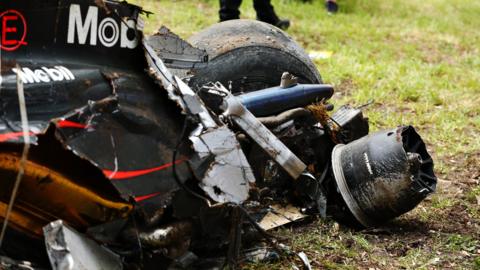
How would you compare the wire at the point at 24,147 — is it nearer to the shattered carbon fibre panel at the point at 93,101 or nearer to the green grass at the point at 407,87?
the shattered carbon fibre panel at the point at 93,101

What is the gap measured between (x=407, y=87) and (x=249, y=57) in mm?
2570

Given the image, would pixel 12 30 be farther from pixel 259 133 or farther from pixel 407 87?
pixel 407 87

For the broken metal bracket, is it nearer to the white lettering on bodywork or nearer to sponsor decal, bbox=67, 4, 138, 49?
sponsor decal, bbox=67, 4, 138, 49

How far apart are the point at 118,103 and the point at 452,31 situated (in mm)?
6589

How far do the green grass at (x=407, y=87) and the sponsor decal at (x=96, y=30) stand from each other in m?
0.99

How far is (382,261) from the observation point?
2.85 m

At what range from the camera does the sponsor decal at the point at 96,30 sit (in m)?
2.27

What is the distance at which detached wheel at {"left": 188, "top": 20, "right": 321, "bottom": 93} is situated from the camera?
3.17 metres

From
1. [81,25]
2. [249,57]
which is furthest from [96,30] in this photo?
[249,57]

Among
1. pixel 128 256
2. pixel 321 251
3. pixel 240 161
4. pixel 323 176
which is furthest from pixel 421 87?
pixel 128 256

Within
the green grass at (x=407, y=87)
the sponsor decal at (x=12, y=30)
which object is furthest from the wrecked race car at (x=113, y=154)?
the green grass at (x=407, y=87)

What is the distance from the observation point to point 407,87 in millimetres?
5438

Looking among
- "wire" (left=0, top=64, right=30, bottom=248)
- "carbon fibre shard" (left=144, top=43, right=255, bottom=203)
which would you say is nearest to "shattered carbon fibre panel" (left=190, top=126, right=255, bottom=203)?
"carbon fibre shard" (left=144, top=43, right=255, bottom=203)

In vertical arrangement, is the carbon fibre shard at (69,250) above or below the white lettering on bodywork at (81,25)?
below
